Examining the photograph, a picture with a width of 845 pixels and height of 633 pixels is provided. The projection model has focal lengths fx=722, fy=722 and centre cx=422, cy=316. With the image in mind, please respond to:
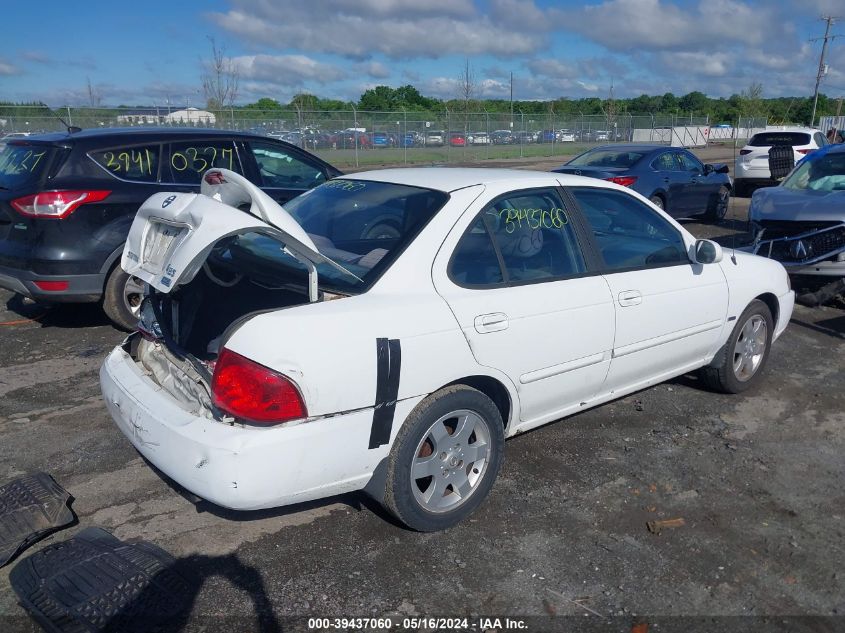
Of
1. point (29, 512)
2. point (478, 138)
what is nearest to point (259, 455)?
point (29, 512)

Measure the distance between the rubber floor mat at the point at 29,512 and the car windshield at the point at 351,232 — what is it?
4.74 feet

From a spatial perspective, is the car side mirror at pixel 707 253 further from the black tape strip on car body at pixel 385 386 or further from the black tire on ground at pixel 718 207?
the black tire on ground at pixel 718 207

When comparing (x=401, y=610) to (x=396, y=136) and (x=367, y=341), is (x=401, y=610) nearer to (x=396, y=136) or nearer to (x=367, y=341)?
(x=367, y=341)

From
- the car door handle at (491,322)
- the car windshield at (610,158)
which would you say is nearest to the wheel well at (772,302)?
the car door handle at (491,322)

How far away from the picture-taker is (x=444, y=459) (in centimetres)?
343

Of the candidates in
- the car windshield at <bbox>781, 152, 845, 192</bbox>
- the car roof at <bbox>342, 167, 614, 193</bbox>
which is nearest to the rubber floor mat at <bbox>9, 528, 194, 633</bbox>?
the car roof at <bbox>342, 167, 614, 193</bbox>

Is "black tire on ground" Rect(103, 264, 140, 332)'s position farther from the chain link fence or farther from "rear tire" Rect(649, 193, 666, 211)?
the chain link fence

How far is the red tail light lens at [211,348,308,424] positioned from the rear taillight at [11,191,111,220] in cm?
377

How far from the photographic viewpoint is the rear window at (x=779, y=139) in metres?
17.8

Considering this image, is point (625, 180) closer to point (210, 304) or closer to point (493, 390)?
point (493, 390)

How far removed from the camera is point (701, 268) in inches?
184

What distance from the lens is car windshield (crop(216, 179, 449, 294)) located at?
3381 millimetres

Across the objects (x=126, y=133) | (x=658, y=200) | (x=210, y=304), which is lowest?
(x=658, y=200)

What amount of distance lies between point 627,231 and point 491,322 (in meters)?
1.57
